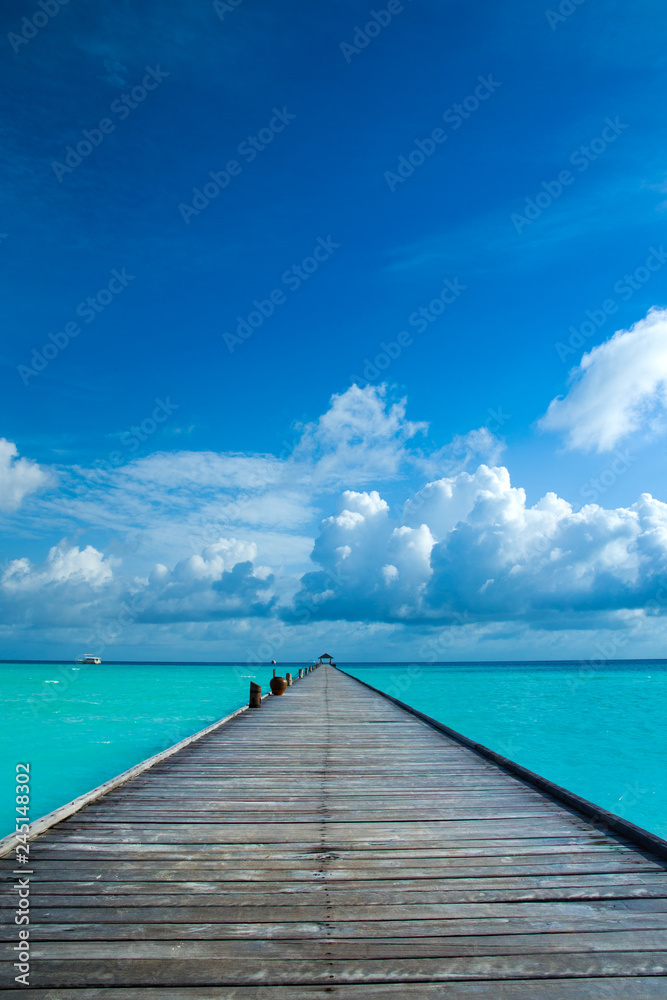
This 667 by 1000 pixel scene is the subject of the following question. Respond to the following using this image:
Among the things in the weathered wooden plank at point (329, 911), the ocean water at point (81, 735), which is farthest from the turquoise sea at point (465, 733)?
the weathered wooden plank at point (329, 911)

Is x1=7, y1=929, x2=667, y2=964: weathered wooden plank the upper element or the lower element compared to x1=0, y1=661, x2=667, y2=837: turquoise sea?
upper

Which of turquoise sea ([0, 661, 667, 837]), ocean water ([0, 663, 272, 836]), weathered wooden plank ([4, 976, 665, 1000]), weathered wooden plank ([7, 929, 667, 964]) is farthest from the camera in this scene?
turquoise sea ([0, 661, 667, 837])

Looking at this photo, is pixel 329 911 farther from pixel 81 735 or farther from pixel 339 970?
pixel 81 735

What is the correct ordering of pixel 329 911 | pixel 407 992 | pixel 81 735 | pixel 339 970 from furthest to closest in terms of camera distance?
pixel 81 735, pixel 329 911, pixel 339 970, pixel 407 992

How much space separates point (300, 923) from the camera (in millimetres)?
3145

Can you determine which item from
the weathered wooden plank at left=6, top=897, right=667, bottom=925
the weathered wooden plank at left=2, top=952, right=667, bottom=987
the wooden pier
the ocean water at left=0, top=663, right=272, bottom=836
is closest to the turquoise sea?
the ocean water at left=0, top=663, right=272, bottom=836

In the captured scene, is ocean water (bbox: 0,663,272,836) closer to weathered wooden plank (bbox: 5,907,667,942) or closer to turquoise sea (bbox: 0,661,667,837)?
turquoise sea (bbox: 0,661,667,837)

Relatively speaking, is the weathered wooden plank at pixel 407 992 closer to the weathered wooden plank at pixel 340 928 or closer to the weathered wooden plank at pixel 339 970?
the weathered wooden plank at pixel 339 970

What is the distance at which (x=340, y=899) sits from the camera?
3.42m

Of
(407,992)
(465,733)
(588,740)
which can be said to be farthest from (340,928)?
(588,740)

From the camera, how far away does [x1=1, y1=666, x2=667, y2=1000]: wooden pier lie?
2.66 m

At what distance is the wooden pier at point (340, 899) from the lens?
8.73ft

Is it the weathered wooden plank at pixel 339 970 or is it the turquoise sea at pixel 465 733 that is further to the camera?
the turquoise sea at pixel 465 733

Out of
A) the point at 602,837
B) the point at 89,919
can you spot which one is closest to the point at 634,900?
the point at 602,837
